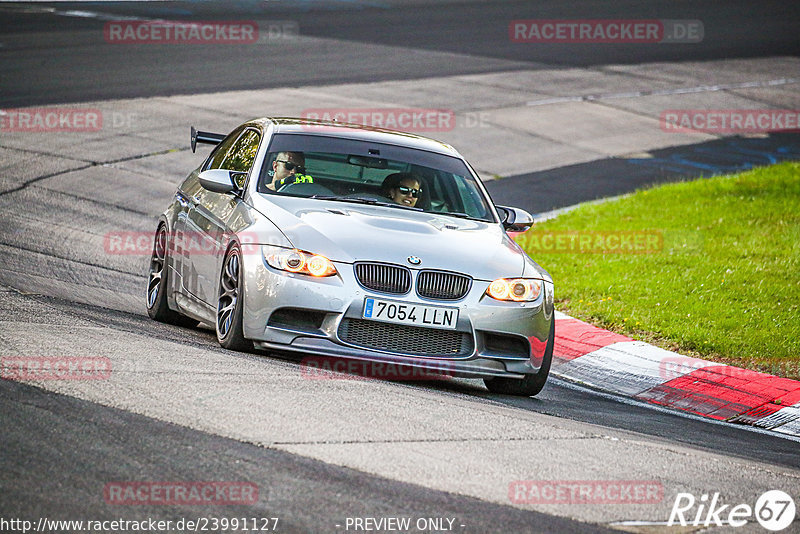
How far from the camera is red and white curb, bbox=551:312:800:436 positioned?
27.8 ft

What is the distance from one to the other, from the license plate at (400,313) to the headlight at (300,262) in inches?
12.9

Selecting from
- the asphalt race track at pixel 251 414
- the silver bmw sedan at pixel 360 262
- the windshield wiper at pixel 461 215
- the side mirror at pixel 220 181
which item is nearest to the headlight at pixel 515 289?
the silver bmw sedan at pixel 360 262

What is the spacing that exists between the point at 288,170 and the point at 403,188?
0.86 m

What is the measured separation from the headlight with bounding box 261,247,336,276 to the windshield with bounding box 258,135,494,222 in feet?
3.53

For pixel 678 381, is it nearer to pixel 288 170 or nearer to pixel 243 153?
pixel 288 170

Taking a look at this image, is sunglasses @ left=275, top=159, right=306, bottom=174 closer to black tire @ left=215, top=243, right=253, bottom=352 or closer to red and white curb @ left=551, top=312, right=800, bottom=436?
black tire @ left=215, top=243, right=253, bottom=352

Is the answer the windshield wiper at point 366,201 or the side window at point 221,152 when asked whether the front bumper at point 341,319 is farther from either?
the side window at point 221,152

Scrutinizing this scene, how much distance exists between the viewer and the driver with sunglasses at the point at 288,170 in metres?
8.32

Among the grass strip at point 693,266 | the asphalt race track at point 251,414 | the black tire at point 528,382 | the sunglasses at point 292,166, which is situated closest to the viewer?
the asphalt race track at point 251,414

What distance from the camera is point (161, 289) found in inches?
356

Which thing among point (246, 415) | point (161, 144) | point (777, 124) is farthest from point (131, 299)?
point (777, 124)

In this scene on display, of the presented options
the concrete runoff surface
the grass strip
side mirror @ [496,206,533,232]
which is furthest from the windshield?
the grass strip

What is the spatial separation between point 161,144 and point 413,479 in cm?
1329

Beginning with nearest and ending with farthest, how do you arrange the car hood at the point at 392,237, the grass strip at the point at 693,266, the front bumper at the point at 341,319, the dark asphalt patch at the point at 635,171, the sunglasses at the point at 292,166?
the front bumper at the point at 341,319, the car hood at the point at 392,237, the sunglasses at the point at 292,166, the grass strip at the point at 693,266, the dark asphalt patch at the point at 635,171
